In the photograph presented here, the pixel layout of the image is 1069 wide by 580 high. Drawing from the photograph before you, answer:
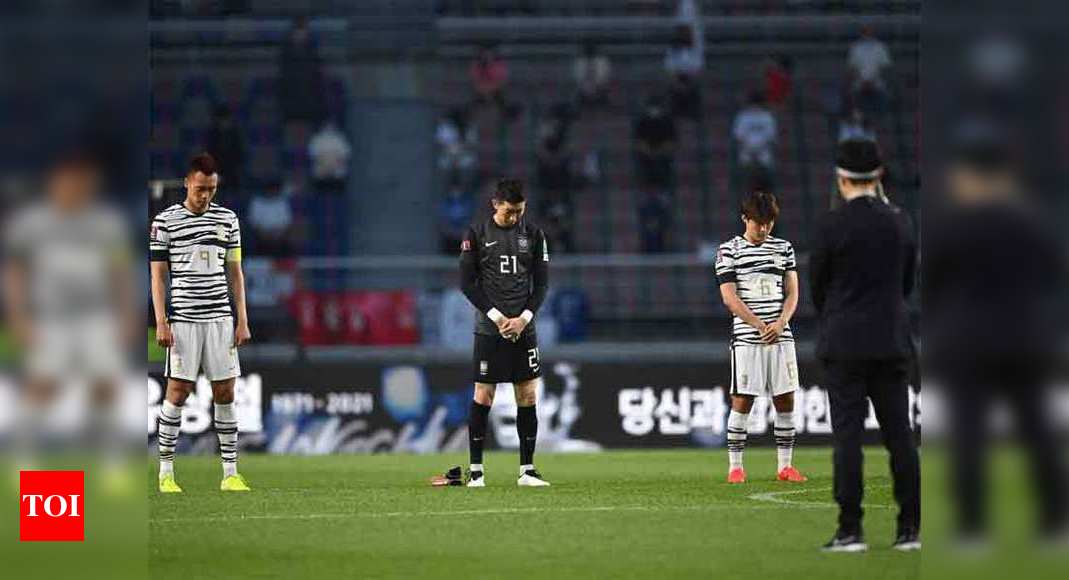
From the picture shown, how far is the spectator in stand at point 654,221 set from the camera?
856 inches

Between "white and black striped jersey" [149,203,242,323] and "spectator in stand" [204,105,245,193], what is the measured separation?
1104 cm

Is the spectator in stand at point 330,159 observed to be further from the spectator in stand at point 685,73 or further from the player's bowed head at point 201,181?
the player's bowed head at point 201,181

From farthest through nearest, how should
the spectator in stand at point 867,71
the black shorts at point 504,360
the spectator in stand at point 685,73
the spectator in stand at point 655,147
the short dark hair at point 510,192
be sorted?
the spectator in stand at point 867,71 < the spectator in stand at point 685,73 < the spectator in stand at point 655,147 < the black shorts at point 504,360 < the short dark hair at point 510,192

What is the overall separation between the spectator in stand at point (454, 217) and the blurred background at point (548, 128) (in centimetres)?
3

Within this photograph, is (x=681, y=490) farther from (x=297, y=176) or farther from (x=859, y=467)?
(x=297, y=176)

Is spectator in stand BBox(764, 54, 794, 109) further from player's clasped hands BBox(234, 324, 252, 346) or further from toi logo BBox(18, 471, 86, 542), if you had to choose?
toi logo BBox(18, 471, 86, 542)

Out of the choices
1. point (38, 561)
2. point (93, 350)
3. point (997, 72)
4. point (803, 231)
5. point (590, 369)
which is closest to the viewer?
point (997, 72)

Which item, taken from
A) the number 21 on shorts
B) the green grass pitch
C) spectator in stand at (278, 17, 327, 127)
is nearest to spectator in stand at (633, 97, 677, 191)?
spectator in stand at (278, 17, 327, 127)

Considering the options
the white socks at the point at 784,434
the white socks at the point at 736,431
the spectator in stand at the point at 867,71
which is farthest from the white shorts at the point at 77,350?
the spectator in stand at the point at 867,71

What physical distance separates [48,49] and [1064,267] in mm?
1635

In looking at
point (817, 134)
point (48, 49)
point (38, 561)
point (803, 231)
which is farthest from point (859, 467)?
point (817, 134)

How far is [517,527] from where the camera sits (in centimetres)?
891

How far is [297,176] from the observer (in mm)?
22375

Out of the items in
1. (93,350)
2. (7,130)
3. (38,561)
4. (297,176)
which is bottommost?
(38,561)
